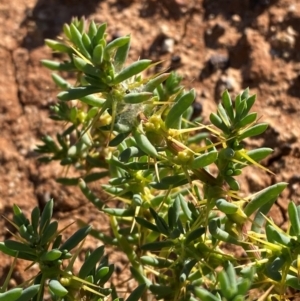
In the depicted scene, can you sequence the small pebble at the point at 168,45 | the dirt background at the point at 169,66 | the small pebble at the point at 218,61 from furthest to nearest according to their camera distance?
1. the small pebble at the point at 168,45
2. the small pebble at the point at 218,61
3. the dirt background at the point at 169,66

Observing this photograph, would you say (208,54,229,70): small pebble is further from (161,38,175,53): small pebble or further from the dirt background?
(161,38,175,53): small pebble

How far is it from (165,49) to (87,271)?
5.66ft

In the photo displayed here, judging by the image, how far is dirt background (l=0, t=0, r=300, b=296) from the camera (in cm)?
267

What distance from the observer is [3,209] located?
2.70 meters

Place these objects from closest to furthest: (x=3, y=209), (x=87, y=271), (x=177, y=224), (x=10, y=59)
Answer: (x=87, y=271)
(x=177, y=224)
(x=3, y=209)
(x=10, y=59)

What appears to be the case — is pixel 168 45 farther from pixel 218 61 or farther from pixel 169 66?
pixel 218 61

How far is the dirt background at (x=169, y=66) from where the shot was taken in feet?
8.77

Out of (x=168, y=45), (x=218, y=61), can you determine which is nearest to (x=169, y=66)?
(x=168, y=45)

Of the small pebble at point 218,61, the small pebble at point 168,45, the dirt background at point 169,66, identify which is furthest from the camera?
the small pebble at point 168,45

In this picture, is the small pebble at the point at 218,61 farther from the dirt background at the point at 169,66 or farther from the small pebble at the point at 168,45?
the small pebble at the point at 168,45

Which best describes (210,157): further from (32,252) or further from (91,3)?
(91,3)

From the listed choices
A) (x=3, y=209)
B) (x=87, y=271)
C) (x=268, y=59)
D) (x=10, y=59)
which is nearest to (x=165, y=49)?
(x=268, y=59)

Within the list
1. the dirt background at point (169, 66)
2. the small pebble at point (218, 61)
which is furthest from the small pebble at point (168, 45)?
the small pebble at point (218, 61)

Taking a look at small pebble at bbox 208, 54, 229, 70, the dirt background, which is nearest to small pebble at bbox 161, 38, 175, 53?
the dirt background
